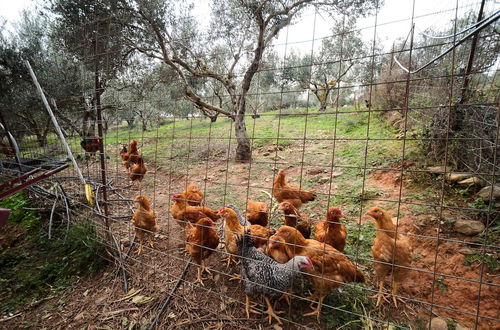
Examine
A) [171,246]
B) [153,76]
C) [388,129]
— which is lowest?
[171,246]

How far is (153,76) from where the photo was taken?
9.14 metres

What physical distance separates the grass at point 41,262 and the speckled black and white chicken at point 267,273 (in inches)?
87.8

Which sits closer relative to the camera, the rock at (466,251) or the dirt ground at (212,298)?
the dirt ground at (212,298)

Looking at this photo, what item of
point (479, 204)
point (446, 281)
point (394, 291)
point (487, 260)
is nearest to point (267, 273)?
point (394, 291)

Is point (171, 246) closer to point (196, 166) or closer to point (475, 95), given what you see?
point (196, 166)

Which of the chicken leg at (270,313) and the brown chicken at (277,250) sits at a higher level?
the brown chicken at (277,250)

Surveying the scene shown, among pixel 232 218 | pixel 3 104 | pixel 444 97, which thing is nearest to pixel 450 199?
pixel 444 97

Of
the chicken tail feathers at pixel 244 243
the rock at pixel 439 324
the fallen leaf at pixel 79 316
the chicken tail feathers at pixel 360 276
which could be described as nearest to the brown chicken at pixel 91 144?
the fallen leaf at pixel 79 316

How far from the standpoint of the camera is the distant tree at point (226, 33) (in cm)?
689

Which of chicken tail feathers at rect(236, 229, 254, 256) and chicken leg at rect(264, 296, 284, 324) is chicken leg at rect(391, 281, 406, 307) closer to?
chicken leg at rect(264, 296, 284, 324)

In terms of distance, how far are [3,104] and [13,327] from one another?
26.1ft

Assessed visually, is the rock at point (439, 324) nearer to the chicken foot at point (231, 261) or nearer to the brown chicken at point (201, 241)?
the chicken foot at point (231, 261)

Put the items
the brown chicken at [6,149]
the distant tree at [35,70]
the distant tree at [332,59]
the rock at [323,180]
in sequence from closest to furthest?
the distant tree at [332,59], the brown chicken at [6,149], the rock at [323,180], the distant tree at [35,70]

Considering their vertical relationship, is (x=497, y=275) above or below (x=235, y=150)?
below
